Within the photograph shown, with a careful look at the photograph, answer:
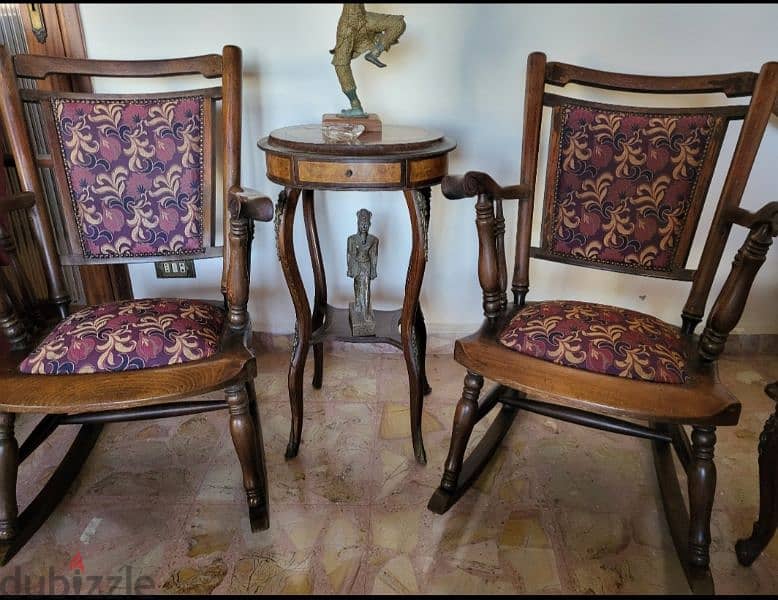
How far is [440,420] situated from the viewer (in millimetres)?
1767

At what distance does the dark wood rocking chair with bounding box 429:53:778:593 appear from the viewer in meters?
1.09

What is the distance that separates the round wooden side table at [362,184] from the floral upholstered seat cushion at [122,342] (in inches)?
11.6

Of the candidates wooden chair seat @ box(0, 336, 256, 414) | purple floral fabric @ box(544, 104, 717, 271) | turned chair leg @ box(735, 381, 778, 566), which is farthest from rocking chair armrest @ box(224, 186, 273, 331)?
turned chair leg @ box(735, 381, 778, 566)

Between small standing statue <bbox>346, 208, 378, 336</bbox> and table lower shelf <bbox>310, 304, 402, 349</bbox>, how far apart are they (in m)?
0.02

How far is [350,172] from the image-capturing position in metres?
1.26

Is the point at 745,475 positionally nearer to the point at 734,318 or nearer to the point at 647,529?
the point at 647,529

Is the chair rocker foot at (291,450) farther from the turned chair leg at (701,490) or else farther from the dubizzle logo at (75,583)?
the turned chair leg at (701,490)

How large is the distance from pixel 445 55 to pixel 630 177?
2.49 feet

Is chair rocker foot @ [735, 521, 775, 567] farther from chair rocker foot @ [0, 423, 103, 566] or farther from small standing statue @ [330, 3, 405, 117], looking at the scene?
chair rocker foot @ [0, 423, 103, 566]

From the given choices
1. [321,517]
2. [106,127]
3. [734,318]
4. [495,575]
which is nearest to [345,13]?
[106,127]

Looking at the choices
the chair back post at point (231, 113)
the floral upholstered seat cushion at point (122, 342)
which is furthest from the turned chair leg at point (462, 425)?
the chair back post at point (231, 113)

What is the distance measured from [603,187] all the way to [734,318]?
48cm

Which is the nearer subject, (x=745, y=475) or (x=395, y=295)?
(x=745, y=475)

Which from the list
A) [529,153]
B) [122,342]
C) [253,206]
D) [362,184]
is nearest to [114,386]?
[122,342]
